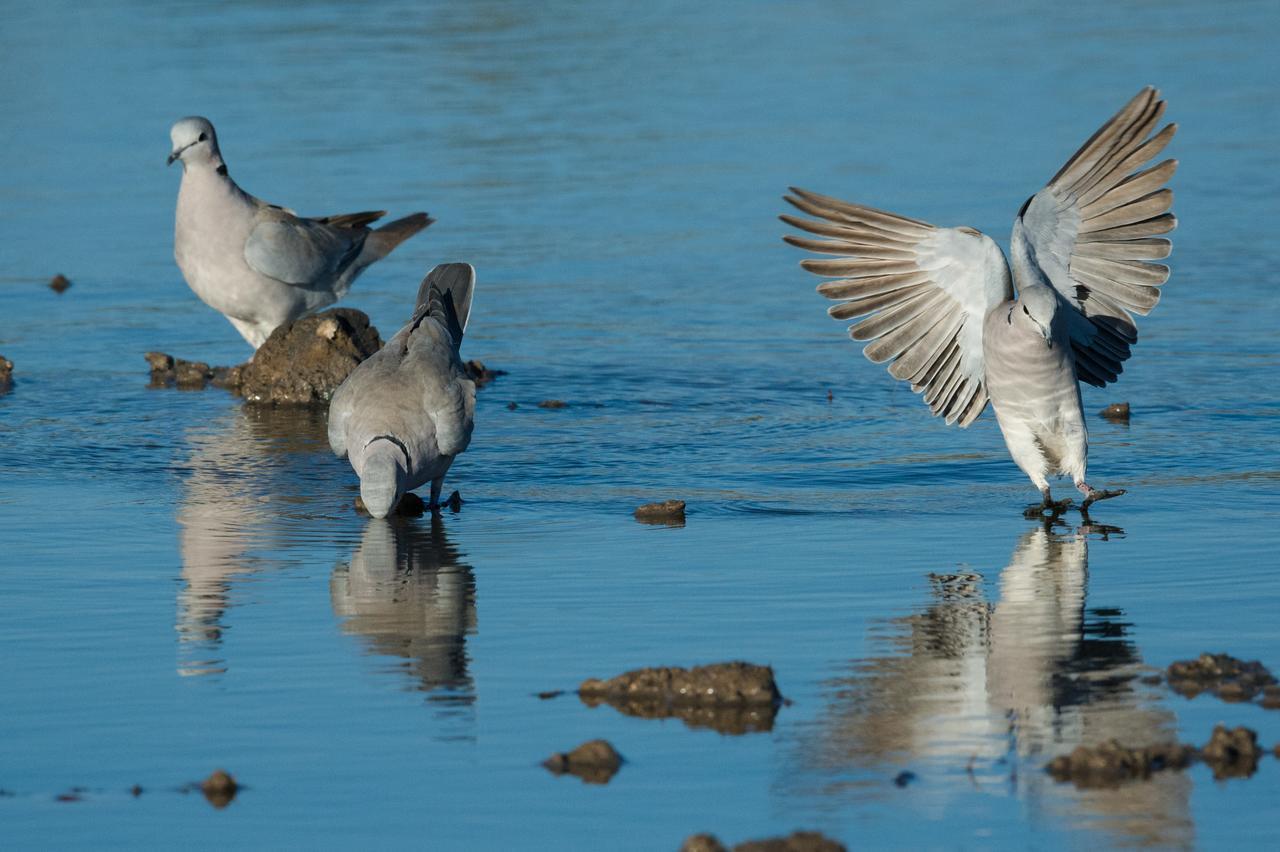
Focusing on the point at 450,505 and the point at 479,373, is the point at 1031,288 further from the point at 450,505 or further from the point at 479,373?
the point at 479,373

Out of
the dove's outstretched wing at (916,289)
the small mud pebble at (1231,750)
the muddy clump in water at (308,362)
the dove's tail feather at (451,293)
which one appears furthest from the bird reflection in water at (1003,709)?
the muddy clump in water at (308,362)

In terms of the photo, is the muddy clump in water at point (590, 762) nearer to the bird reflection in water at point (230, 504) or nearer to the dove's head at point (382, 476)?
the bird reflection in water at point (230, 504)

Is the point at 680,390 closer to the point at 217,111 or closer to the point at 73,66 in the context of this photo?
the point at 217,111

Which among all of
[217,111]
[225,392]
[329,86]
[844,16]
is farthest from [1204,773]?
[844,16]

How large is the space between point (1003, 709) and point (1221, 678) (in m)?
0.65

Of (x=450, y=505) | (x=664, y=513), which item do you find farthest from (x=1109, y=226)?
(x=450, y=505)

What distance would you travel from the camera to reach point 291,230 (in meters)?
11.1

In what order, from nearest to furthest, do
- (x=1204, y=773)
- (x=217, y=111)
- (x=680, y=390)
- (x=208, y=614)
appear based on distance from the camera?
1. (x=1204, y=773)
2. (x=208, y=614)
3. (x=680, y=390)
4. (x=217, y=111)

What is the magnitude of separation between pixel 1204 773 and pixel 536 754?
1.68 meters

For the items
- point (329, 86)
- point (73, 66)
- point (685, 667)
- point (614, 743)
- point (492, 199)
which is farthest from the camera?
point (73, 66)

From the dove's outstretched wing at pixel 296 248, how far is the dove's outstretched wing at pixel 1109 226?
4.66m

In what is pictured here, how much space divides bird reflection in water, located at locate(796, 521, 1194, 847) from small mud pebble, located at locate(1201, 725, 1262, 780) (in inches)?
5.3

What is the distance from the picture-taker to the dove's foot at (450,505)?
8.17 meters

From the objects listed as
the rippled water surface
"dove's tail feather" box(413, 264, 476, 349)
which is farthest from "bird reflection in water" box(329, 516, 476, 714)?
"dove's tail feather" box(413, 264, 476, 349)
